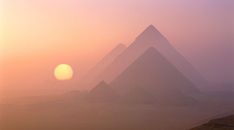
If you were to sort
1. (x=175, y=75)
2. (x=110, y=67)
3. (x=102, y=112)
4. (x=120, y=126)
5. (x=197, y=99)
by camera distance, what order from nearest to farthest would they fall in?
(x=120, y=126), (x=102, y=112), (x=197, y=99), (x=175, y=75), (x=110, y=67)

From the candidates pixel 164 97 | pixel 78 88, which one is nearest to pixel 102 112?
pixel 164 97

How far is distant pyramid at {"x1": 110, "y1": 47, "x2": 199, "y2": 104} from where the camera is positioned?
295 ft

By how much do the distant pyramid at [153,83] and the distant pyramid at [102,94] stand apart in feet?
11.7

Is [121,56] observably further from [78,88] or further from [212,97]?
[212,97]

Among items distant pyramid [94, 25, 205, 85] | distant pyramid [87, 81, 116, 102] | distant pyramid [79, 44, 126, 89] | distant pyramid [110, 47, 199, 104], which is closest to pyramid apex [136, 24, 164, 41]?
distant pyramid [94, 25, 205, 85]

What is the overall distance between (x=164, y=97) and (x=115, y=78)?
14.9 metres

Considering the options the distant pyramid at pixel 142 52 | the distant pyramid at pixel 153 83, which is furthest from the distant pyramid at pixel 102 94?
the distant pyramid at pixel 142 52

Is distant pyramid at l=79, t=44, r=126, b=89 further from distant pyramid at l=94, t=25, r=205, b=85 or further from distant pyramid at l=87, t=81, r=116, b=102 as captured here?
distant pyramid at l=87, t=81, r=116, b=102

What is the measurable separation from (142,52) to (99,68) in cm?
1408

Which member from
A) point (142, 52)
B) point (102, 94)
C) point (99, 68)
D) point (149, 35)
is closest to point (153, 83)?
point (102, 94)

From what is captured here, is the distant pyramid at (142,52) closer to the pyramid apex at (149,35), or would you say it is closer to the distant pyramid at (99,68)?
the pyramid apex at (149,35)

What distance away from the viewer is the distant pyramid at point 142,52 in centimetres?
11000

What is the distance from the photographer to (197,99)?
91.0 m

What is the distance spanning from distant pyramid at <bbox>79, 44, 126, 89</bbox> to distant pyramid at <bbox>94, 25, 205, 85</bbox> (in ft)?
9.32
